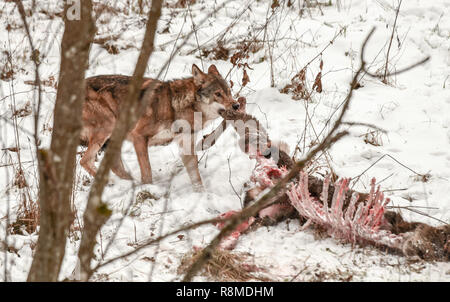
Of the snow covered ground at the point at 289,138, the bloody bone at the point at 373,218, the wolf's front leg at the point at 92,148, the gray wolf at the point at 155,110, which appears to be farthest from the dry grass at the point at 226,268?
the wolf's front leg at the point at 92,148

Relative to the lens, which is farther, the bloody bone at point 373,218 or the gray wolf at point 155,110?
the gray wolf at point 155,110

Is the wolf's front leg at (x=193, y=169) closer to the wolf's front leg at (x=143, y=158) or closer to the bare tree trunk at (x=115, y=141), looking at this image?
the wolf's front leg at (x=143, y=158)

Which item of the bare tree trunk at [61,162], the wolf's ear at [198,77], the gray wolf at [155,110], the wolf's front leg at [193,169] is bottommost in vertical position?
the wolf's front leg at [193,169]

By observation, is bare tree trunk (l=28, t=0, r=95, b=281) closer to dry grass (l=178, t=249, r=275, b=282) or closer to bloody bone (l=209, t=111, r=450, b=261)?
dry grass (l=178, t=249, r=275, b=282)

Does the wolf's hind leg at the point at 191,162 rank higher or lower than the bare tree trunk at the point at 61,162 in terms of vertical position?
lower

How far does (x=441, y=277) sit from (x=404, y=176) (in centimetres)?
206

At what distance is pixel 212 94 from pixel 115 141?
4311 millimetres

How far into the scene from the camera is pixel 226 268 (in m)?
3.48

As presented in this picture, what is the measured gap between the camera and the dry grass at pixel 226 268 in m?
3.41

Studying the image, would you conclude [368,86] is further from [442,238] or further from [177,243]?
[177,243]

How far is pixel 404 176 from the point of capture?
530 cm

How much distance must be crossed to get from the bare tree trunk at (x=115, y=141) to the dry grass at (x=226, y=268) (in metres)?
1.71

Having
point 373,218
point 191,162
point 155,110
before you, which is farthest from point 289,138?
point 373,218

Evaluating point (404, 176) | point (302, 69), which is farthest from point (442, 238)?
point (302, 69)
